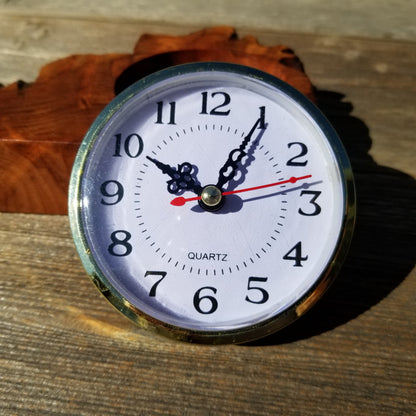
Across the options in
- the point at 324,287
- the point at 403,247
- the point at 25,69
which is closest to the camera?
the point at 324,287

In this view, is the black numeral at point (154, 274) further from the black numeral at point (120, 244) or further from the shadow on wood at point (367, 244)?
the shadow on wood at point (367, 244)

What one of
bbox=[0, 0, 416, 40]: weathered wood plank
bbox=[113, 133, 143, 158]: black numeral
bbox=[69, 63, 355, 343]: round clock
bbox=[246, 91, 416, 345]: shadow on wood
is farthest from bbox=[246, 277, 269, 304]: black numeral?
bbox=[0, 0, 416, 40]: weathered wood plank

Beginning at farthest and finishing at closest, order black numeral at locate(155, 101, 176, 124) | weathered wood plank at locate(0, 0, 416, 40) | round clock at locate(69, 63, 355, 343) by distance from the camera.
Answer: weathered wood plank at locate(0, 0, 416, 40), black numeral at locate(155, 101, 176, 124), round clock at locate(69, 63, 355, 343)

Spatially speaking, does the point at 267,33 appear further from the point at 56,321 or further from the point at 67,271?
the point at 56,321

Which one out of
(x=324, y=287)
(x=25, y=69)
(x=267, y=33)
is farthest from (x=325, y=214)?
(x=25, y=69)

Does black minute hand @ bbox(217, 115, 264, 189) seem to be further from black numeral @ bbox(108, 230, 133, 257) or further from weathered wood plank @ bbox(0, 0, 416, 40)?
weathered wood plank @ bbox(0, 0, 416, 40)

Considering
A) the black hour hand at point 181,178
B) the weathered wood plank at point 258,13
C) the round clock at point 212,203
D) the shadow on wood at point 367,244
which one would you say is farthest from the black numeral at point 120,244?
the weathered wood plank at point 258,13
